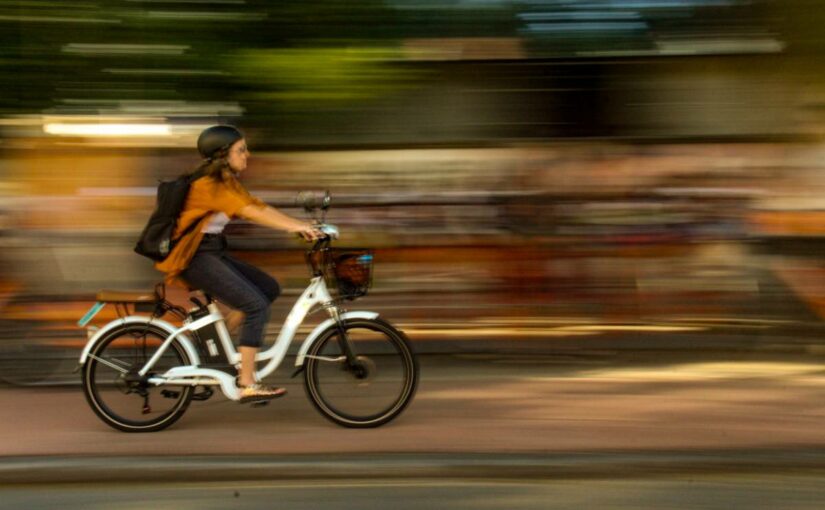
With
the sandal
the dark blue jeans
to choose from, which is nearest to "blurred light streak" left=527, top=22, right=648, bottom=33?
the dark blue jeans

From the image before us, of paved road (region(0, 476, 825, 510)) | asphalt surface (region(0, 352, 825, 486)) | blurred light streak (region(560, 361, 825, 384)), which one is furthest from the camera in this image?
blurred light streak (region(560, 361, 825, 384))

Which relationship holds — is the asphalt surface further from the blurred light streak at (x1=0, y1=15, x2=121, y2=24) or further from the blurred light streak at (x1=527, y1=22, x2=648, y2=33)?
the blurred light streak at (x1=0, y1=15, x2=121, y2=24)

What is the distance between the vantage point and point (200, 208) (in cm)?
608

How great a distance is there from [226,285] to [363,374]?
0.87 m

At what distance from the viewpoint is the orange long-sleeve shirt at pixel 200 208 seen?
6.03 metres

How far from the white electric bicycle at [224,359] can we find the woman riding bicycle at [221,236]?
0.17m

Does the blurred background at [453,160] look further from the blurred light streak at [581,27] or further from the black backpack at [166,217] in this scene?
the black backpack at [166,217]

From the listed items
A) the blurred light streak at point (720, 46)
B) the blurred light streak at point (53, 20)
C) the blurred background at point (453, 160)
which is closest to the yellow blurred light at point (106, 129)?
the blurred background at point (453, 160)

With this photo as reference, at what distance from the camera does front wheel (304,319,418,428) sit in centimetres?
627

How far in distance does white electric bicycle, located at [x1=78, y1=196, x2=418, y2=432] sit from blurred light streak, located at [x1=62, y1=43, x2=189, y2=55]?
209 centimetres

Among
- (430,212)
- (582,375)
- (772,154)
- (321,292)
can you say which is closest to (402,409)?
(321,292)

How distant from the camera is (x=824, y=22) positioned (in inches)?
326

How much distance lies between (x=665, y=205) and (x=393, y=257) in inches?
81.0

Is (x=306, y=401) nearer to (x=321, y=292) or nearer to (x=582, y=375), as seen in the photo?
(x=321, y=292)
